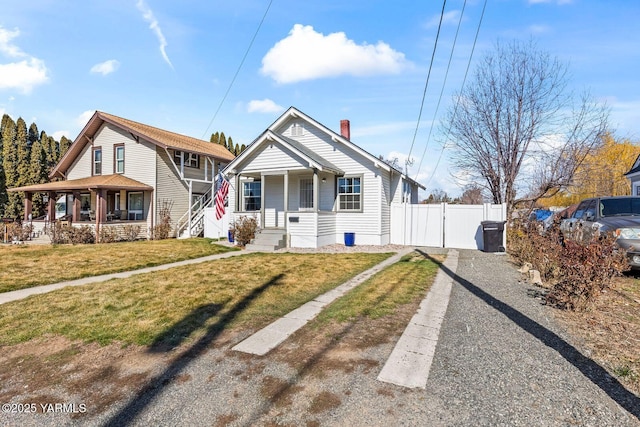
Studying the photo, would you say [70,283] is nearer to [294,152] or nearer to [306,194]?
[294,152]

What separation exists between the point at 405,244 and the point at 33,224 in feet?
70.9

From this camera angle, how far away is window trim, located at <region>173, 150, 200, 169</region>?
68.6ft

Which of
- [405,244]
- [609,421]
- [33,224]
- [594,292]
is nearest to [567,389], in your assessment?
[609,421]

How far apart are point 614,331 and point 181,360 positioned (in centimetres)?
526

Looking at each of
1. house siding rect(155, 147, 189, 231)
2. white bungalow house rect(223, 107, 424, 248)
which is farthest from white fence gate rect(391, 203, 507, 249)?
house siding rect(155, 147, 189, 231)

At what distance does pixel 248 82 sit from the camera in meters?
14.6

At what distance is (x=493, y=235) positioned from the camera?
13.3 meters

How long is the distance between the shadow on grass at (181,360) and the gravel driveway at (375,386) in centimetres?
1

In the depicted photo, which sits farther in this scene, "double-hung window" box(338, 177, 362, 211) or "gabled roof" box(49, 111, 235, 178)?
"gabled roof" box(49, 111, 235, 178)

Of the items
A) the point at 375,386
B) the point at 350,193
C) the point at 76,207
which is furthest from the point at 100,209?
the point at 375,386

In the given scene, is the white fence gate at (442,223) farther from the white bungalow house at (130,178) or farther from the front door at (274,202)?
the white bungalow house at (130,178)

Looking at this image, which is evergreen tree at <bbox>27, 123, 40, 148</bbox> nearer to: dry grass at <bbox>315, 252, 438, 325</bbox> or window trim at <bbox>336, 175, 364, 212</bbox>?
window trim at <bbox>336, 175, 364, 212</bbox>

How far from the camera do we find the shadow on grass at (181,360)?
2539 millimetres

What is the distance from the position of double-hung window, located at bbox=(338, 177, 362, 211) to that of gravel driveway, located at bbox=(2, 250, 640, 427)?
11.5 metres
